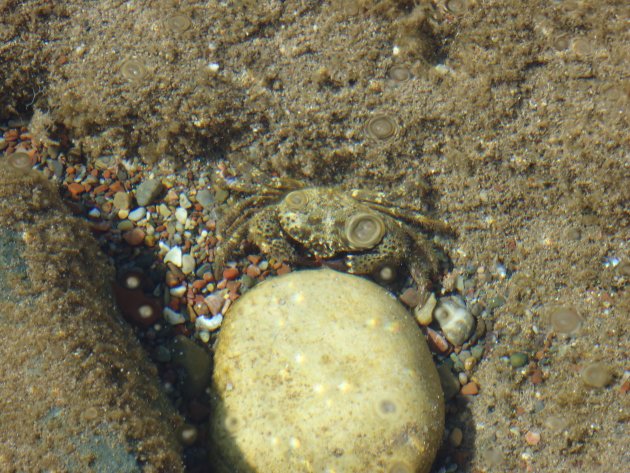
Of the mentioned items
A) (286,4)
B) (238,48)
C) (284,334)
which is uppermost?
(286,4)

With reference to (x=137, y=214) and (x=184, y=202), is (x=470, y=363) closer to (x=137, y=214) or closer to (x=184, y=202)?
(x=184, y=202)

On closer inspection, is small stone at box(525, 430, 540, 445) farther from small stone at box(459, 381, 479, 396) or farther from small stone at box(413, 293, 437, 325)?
small stone at box(413, 293, 437, 325)

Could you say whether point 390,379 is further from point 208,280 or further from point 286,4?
point 286,4

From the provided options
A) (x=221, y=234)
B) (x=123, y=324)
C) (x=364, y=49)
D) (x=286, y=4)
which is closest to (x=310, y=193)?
(x=221, y=234)

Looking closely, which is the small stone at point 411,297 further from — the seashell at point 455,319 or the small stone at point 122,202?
the small stone at point 122,202

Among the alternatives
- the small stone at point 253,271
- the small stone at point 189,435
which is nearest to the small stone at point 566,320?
the small stone at point 253,271

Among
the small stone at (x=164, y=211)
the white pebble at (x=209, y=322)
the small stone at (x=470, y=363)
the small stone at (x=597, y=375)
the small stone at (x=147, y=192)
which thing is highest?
the small stone at (x=597, y=375)

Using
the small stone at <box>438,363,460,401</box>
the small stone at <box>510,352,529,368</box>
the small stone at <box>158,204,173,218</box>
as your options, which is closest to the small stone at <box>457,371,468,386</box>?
the small stone at <box>438,363,460,401</box>
